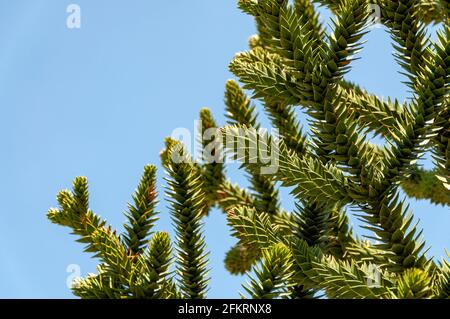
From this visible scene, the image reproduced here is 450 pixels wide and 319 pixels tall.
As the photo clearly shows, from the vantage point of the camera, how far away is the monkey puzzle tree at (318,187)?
2512mm

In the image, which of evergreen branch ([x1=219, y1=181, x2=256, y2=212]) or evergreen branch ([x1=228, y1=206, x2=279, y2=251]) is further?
evergreen branch ([x1=219, y1=181, x2=256, y2=212])

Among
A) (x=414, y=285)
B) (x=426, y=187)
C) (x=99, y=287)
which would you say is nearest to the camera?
(x=414, y=285)

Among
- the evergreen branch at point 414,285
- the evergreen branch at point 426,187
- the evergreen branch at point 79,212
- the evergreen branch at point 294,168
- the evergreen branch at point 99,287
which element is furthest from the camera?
the evergreen branch at point 426,187

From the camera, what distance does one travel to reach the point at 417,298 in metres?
2.12

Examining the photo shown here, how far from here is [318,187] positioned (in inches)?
107

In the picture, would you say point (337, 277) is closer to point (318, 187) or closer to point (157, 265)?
point (318, 187)

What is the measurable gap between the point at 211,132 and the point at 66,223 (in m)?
1.29

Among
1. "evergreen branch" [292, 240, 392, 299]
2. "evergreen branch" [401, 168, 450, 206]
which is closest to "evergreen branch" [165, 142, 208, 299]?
"evergreen branch" [292, 240, 392, 299]

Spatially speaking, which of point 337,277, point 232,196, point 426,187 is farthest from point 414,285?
point 426,187

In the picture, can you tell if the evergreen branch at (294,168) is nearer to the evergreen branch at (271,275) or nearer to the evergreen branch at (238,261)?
the evergreen branch at (271,275)

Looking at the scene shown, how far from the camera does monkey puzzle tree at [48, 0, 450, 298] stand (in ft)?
8.24

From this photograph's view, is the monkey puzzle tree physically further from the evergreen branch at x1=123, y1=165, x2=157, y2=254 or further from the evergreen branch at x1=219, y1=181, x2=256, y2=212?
the evergreen branch at x1=219, y1=181, x2=256, y2=212

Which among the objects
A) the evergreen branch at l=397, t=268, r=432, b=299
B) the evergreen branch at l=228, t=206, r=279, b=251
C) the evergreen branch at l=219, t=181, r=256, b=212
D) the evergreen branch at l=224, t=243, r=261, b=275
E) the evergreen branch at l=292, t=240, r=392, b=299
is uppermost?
the evergreen branch at l=219, t=181, r=256, b=212

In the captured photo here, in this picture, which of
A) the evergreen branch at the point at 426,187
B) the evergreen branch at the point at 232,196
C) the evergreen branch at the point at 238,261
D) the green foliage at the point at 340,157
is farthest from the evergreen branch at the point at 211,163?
the evergreen branch at the point at 426,187
